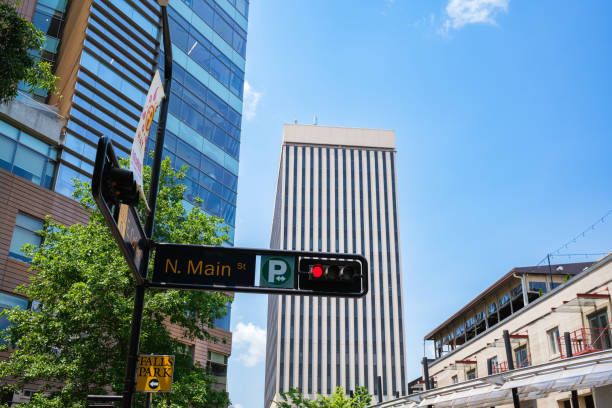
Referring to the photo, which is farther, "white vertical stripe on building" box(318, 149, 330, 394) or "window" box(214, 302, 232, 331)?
"white vertical stripe on building" box(318, 149, 330, 394)

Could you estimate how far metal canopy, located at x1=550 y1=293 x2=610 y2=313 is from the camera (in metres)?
24.5

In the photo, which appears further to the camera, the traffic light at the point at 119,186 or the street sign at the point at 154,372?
the street sign at the point at 154,372

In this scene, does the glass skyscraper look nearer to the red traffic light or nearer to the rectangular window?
the rectangular window

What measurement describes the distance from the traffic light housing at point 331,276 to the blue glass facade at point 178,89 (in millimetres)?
21282

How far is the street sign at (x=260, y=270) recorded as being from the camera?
6961 mm

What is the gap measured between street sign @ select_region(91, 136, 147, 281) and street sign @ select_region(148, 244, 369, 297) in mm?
397

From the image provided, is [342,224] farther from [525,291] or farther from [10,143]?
[10,143]

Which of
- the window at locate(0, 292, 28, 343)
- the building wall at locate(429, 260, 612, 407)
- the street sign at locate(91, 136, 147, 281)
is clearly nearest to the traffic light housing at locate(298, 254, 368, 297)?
the street sign at locate(91, 136, 147, 281)

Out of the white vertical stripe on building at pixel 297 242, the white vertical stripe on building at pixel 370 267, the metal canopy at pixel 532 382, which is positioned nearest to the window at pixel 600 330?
the metal canopy at pixel 532 382

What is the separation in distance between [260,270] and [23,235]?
19.6 meters

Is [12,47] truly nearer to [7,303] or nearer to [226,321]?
[7,303]

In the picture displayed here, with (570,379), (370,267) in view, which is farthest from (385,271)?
(570,379)

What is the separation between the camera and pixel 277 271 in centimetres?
705

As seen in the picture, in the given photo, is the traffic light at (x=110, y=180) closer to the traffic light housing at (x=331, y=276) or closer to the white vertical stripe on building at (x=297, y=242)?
the traffic light housing at (x=331, y=276)
